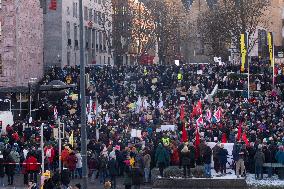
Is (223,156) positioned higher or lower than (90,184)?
higher

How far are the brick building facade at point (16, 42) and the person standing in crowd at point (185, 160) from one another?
29713 millimetres

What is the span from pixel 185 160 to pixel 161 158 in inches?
41.5

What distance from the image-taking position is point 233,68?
193 feet

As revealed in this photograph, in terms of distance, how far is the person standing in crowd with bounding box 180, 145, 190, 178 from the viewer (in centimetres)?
2878

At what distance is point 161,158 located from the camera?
1153 inches

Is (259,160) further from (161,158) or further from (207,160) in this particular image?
(161,158)

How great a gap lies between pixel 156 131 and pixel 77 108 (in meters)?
9.20

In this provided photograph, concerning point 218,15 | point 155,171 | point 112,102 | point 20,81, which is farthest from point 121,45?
point 155,171

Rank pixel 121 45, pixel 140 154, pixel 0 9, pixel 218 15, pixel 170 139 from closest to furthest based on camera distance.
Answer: pixel 140 154, pixel 170 139, pixel 0 9, pixel 218 15, pixel 121 45

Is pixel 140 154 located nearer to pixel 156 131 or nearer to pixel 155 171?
pixel 155 171

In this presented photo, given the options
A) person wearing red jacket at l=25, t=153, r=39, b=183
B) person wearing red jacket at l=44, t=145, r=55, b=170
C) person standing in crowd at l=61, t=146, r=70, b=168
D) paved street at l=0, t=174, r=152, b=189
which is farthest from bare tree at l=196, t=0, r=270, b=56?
person wearing red jacket at l=25, t=153, r=39, b=183

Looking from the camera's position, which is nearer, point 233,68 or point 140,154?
point 140,154

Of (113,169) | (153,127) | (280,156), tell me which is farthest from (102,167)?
(153,127)

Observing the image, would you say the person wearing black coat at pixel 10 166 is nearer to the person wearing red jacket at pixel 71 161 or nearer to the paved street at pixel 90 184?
the paved street at pixel 90 184
